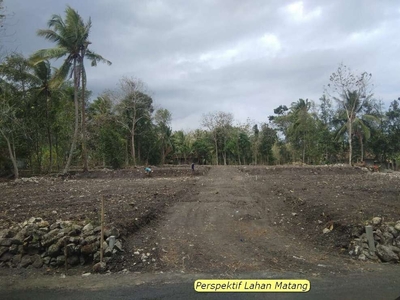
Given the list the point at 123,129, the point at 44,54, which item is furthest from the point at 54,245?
the point at 123,129

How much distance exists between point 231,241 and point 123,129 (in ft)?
101

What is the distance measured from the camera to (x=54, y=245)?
6.96m

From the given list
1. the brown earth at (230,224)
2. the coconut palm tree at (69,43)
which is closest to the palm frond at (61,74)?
the coconut palm tree at (69,43)

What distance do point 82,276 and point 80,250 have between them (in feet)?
2.45

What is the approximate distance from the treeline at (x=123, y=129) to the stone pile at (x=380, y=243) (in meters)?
18.3

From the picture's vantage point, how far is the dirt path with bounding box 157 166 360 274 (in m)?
6.55

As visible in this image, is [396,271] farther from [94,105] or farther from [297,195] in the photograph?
[94,105]

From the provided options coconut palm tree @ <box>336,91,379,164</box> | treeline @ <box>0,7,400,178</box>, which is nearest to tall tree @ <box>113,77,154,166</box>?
treeline @ <box>0,7,400,178</box>

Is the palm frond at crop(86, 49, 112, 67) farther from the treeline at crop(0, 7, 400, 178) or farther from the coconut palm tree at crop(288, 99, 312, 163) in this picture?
the coconut palm tree at crop(288, 99, 312, 163)

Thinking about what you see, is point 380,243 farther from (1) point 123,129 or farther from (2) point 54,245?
(1) point 123,129

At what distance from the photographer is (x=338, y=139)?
128 feet

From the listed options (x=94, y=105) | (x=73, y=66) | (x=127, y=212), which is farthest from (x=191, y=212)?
(x=94, y=105)

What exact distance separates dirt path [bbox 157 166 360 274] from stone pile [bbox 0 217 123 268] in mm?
1417

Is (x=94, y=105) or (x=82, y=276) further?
(x=94, y=105)
